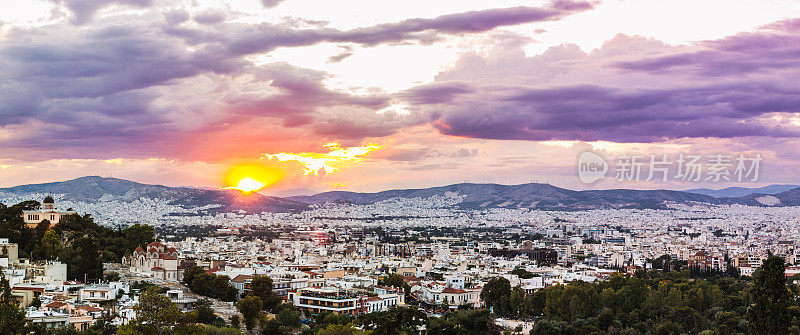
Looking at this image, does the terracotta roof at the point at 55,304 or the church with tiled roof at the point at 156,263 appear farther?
the church with tiled roof at the point at 156,263

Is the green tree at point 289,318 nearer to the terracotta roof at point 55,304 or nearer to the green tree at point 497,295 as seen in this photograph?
the terracotta roof at point 55,304

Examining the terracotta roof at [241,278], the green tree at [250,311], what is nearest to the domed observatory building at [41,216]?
the terracotta roof at [241,278]

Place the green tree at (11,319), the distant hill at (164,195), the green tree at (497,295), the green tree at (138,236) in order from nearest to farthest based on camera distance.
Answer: the green tree at (11,319) < the green tree at (138,236) < the green tree at (497,295) < the distant hill at (164,195)

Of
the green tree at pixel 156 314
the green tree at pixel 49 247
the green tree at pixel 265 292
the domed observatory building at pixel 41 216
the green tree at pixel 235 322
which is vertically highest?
the domed observatory building at pixel 41 216

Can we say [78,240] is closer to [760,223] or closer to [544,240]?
[544,240]

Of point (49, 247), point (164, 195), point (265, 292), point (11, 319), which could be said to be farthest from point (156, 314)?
point (164, 195)

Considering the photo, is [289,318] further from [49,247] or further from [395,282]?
[395,282]
